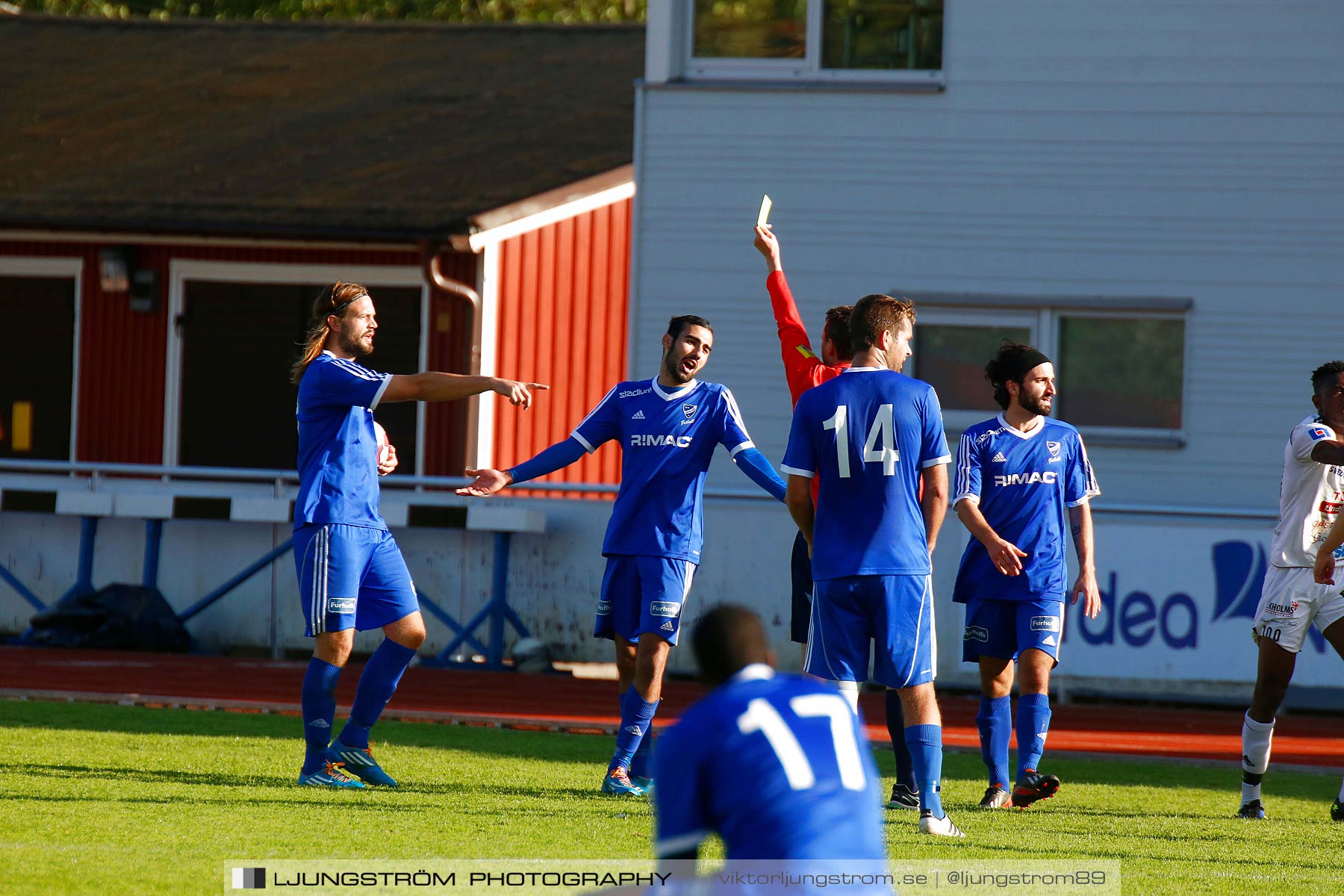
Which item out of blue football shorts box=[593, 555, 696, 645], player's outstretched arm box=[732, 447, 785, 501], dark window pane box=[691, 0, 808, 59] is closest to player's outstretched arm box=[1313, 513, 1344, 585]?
player's outstretched arm box=[732, 447, 785, 501]

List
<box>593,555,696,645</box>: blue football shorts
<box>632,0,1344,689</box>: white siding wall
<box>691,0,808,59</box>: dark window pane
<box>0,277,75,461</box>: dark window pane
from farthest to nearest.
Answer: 1. <box>0,277,75,461</box>: dark window pane
2. <box>691,0,808,59</box>: dark window pane
3. <box>632,0,1344,689</box>: white siding wall
4. <box>593,555,696,645</box>: blue football shorts

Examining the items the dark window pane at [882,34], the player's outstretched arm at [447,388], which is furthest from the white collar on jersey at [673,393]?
the dark window pane at [882,34]

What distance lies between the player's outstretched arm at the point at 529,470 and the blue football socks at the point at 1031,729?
244 centimetres

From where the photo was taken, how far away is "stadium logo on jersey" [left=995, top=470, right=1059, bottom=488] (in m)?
8.16

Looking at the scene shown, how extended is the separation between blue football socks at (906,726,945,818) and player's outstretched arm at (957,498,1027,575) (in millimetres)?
954

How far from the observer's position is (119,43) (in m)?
24.4

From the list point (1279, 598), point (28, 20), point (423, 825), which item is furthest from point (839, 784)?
point (28, 20)

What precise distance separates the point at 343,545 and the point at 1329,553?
449cm

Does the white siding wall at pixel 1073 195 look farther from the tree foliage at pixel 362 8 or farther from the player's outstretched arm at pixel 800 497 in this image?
the tree foliage at pixel 362 8

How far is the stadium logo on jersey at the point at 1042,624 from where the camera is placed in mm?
8086

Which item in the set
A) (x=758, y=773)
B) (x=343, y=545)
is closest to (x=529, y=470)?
(x=343, y=545)

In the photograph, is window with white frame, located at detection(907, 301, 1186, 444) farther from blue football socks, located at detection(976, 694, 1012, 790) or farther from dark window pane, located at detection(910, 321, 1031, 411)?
blue football socks, located at detection(976, 694, 1012, 790)

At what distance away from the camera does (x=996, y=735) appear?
8.13 meters

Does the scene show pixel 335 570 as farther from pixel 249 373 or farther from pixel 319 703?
pixel 249 373
